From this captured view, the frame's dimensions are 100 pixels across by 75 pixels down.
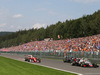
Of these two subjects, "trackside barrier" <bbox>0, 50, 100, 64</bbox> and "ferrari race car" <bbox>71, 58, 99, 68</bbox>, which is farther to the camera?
"trackside barrier" <bbox>0, 50, 100, 64</bbox>

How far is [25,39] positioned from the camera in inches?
4437

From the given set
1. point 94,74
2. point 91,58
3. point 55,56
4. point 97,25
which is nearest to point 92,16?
point 97,25

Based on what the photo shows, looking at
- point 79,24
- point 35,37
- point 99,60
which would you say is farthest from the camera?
point 35,37

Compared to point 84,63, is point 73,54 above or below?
above

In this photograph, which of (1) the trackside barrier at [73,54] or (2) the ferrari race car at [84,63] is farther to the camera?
(1) the trackside barrier at [73,54]

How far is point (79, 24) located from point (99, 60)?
32433 millimetres

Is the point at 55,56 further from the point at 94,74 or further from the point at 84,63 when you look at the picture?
the point at 94,74

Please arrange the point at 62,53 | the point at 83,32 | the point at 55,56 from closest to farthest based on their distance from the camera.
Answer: the point at 62,53, the point at 55,56, the point at 83,32

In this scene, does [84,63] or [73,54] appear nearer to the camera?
[84,63]

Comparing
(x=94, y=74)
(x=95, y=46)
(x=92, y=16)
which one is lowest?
(x=94, y=74)

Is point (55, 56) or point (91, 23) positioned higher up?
point (91, 23)

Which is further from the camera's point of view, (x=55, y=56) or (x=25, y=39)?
(x=25, y=39)

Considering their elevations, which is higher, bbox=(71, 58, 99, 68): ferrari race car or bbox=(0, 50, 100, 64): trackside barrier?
bbox=(0, 50, 100, 64): trackside barrier

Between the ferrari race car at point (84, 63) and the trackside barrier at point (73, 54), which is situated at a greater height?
the trackside barrier at point (73, 54)
